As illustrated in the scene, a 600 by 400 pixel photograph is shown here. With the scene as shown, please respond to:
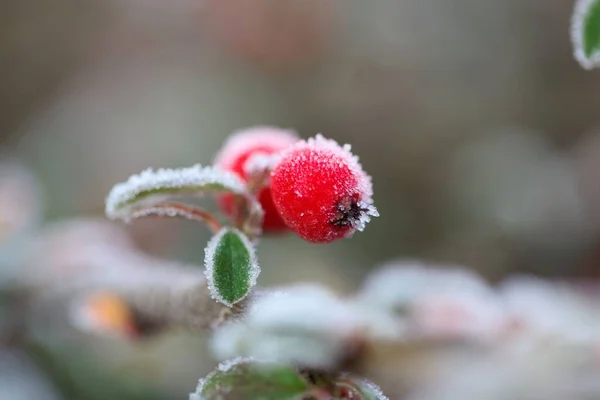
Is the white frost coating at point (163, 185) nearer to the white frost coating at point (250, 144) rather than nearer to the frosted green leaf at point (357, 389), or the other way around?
the white frost coating at point (250, 144)

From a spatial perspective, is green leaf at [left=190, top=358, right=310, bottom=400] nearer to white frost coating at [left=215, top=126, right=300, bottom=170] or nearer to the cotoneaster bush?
the cotoneaster bush

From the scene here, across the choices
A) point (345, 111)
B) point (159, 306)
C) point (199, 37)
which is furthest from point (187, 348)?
point (199, 37)

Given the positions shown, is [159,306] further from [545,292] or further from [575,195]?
[575,195]

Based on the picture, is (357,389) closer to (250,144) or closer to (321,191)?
(321,191)

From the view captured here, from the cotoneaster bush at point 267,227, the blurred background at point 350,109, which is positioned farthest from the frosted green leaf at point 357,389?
the blurred background at point 350,109

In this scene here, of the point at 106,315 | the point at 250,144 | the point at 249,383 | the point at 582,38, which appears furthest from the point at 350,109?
the point at 249,383

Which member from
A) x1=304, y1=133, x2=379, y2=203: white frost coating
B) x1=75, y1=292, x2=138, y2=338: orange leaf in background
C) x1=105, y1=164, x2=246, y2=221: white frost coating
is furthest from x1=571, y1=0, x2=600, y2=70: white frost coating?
x1=75, y1=292, x2=138, y2=338: orange leaf in background
